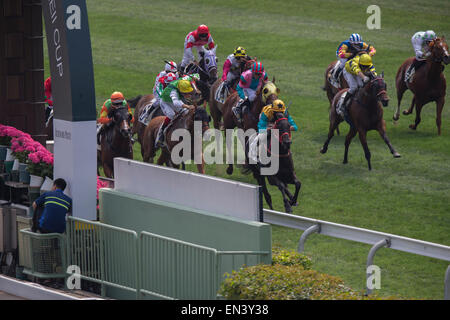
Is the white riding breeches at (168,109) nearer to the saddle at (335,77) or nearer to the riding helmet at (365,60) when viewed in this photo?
the riding helmet at (365,60)

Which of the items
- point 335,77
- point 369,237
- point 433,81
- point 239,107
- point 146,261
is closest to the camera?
point 369,237

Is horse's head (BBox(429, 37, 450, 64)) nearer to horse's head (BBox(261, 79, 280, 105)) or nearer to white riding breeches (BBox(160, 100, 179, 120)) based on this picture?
horse's head (BBox(261, 79, 280, 105))

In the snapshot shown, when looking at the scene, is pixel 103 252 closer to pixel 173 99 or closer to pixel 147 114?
pixel 173 99

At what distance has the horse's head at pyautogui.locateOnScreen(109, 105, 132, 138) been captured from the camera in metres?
14.7

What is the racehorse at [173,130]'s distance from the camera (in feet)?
48.1

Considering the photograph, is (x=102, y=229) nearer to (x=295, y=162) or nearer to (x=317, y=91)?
(x=295, y=162)

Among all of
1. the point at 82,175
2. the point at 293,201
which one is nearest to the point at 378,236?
the point at 82,175

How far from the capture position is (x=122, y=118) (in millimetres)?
14758

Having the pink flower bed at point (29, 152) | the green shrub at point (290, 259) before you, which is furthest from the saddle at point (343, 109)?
the green shrub at point (290, 259)

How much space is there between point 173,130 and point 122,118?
0.95 m

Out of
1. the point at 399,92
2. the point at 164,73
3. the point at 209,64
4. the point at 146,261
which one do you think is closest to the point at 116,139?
the point at 164,73

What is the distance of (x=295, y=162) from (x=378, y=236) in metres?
8.64

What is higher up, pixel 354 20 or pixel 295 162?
pixel 354 20

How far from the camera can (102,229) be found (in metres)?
9.59
